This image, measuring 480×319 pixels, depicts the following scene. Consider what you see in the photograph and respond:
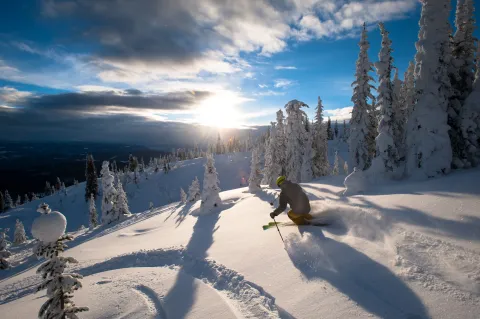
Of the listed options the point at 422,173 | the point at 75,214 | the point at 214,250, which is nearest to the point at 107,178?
the point at 214,250

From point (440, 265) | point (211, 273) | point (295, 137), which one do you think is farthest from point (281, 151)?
point (440, 265)

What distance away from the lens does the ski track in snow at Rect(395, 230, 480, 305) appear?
14.6ft

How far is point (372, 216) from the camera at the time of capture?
7.61 m

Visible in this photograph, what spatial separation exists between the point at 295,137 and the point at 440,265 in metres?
30.7

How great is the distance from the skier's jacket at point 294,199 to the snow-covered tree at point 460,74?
44.4 ft

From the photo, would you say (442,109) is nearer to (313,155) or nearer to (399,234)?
(399,234)

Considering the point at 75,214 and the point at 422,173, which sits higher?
the point at 422,173

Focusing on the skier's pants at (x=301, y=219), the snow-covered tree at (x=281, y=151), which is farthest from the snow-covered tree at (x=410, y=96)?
the snow-covered tree at (x=281, y=151)

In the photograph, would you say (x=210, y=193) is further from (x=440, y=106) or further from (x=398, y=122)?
(x=398, y=122)

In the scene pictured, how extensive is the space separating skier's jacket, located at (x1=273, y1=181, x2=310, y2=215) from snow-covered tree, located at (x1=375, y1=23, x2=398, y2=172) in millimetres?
11650

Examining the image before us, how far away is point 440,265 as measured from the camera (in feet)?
16.8

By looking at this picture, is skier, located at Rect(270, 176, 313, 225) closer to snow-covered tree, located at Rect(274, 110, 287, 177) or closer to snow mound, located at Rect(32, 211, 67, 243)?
snow mound, located at Rect(32, 211, 67, 243)

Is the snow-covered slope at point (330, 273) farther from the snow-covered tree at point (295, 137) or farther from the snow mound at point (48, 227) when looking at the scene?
the snow-covered tree at point (295, 137)

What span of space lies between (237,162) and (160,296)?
404ft
